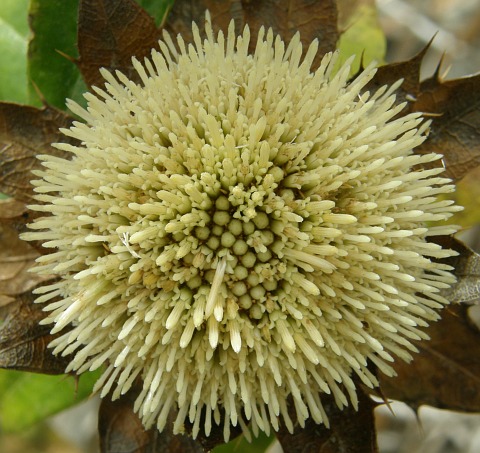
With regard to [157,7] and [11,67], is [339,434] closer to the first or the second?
[157,7]

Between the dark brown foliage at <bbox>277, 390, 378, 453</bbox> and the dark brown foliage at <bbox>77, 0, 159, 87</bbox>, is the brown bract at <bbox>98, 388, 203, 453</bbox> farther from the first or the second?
the dark brown foliage at <bbox>77, 0, 159, 87</bbox>

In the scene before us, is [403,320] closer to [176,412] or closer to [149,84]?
[176,412]

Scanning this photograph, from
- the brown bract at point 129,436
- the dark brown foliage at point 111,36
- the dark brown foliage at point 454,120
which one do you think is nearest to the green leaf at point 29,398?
the brown bract at point 129,436

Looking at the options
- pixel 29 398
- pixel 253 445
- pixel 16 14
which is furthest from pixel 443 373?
pixel 16 14

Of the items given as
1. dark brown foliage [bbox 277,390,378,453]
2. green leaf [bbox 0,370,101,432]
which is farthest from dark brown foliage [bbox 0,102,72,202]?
dark brown foliage [bbox 277,390,378,453]

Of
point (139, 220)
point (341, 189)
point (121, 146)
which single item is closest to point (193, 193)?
point (139, 220)

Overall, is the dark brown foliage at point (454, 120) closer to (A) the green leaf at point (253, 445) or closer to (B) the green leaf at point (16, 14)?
(A) the green leaf at point (253, 445)

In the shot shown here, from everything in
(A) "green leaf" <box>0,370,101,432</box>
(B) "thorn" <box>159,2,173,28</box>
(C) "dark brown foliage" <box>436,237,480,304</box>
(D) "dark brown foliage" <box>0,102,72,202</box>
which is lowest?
(A) "green leaf" <box>0,370,101,432</box>
